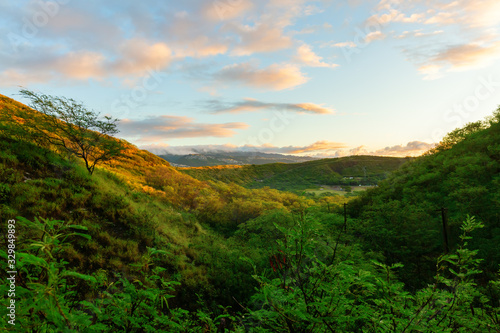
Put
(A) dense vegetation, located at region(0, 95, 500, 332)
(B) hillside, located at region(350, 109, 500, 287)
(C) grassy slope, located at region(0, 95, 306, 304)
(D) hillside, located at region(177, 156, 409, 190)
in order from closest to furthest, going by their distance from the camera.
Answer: (A) dense vegetation, located at region(0, 95, 500, 332), (C) grassy slope, located at region(0, 95, 306, 304), (B) hillside, located at region(350, 109, 500, 287), (D) hillside, located at region(177, 156, 409, 190)

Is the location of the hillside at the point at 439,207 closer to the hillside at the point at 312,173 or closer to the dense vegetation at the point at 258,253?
the dense vegetation at the point at 258,253

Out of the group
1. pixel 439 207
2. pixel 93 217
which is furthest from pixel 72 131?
pixel 439 207

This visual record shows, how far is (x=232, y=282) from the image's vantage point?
44.4 feet

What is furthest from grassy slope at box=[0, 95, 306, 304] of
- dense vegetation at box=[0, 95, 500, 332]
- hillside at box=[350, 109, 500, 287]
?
hillside at box=[350, 109, 500, 287]

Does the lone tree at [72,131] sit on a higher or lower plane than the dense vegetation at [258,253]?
higher

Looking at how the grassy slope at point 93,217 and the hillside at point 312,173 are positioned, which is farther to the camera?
the hillside at point 312,173

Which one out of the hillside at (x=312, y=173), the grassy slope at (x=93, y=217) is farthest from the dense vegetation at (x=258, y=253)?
the hillside at (x=312, y=173)

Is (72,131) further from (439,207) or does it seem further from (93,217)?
(439,207)

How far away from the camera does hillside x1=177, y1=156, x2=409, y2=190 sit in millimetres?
103562

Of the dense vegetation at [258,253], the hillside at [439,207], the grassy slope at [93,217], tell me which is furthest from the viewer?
the hillside at [439,207]

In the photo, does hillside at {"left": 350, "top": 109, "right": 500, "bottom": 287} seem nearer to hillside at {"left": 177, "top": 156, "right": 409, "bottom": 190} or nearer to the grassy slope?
the grassy slope

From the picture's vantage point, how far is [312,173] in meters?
125

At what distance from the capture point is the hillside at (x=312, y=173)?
10356cm

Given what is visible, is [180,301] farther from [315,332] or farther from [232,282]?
[315,332]
